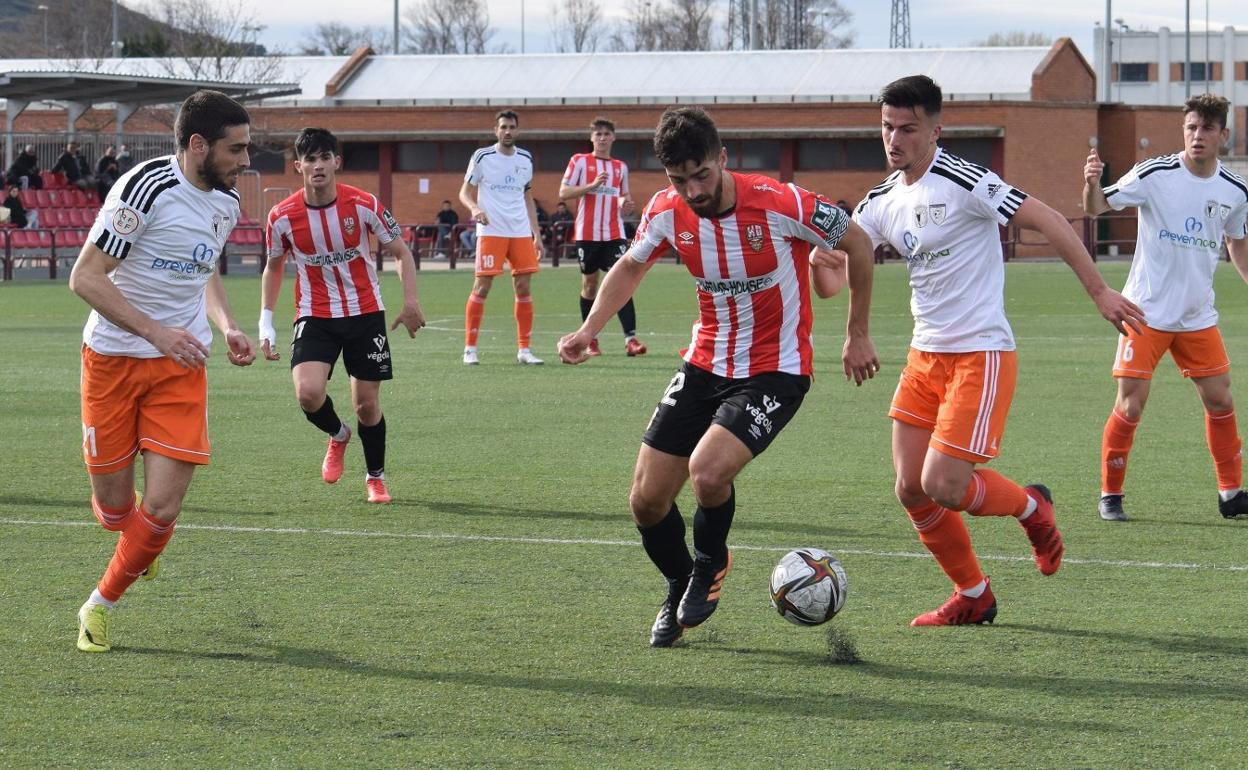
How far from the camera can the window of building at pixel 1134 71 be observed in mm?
113000

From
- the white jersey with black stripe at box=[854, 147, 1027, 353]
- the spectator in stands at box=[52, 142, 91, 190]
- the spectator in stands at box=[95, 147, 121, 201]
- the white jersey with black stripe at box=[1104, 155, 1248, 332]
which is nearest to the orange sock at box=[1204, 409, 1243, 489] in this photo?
the white jersey with black stripe at box=[1104, 155, 1248, 332]

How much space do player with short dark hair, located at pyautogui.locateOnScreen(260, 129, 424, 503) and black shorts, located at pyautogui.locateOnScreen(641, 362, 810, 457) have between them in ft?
10.2

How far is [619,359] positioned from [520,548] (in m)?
8.91

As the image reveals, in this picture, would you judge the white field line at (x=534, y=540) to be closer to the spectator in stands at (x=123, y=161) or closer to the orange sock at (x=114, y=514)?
the orange sock at (x=114, y=514)

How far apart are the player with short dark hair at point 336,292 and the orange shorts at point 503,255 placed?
725cm

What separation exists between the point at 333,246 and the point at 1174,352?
4283mm

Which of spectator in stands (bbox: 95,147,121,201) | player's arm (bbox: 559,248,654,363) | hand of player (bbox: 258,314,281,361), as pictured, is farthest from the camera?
spectator in stands (bbox: 95,147,121,201)

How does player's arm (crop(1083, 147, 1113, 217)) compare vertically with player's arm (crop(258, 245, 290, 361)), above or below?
above

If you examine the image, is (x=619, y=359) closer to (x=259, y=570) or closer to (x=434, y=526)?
(x=434, y=526)

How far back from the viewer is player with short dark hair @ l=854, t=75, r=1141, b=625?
6066mm

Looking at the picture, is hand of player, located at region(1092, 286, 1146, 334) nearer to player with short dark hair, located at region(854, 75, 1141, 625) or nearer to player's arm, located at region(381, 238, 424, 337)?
player with short dark hair, located at region(854, 75, 1141, 625)

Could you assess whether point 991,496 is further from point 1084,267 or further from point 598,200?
point 598,200

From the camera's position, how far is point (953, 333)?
6230 millimetres

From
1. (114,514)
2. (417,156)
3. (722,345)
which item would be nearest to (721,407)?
(722,345)
